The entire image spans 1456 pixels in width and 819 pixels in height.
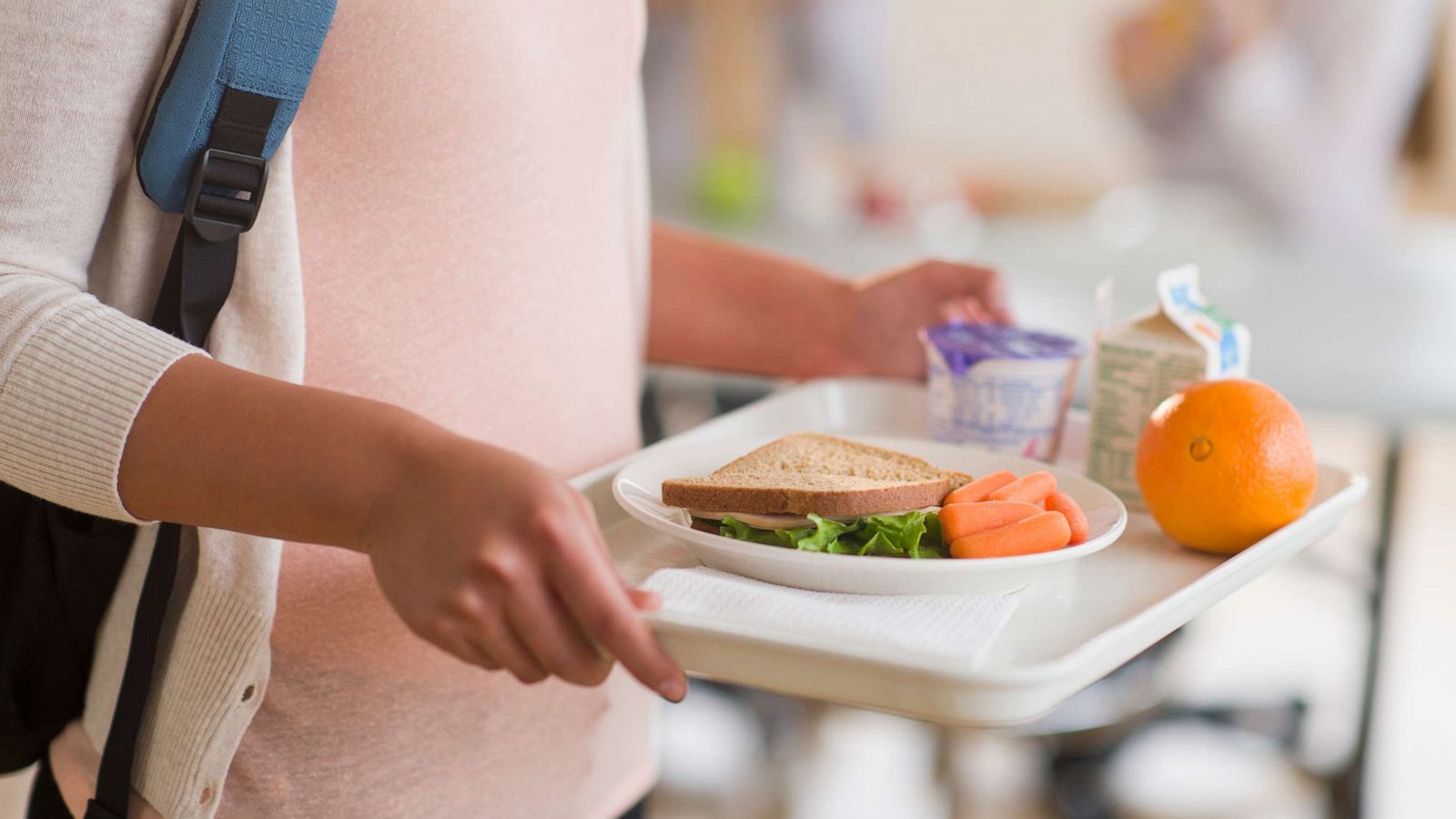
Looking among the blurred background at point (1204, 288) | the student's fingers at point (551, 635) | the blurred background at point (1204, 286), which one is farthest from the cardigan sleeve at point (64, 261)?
the blurred background at point (1204, 286)

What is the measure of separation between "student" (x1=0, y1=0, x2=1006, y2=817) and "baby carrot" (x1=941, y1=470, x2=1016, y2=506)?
264 millimetres

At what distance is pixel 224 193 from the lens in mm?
685

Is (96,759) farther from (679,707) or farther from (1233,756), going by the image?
(1233,756)

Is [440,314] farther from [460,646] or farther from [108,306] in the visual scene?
[460,646]

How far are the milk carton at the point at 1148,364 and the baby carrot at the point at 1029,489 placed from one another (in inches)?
5.6

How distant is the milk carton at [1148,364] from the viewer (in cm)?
92

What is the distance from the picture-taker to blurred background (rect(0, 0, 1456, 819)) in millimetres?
2336

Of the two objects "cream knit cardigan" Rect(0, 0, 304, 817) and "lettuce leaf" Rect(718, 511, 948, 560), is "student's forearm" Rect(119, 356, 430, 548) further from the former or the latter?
"lettuce leaf" Rect(718, 511, 948, 560)

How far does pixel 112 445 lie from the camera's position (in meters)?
0.63

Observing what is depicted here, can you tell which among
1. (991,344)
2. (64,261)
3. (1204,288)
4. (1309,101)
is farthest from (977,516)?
(1309,101)

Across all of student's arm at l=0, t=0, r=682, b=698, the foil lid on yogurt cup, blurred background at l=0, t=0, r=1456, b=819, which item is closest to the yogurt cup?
the foil lid on yogurt cup

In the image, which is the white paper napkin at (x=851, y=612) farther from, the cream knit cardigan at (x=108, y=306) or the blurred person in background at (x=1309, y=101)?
the blurred person in background at (x=1309, y=101)

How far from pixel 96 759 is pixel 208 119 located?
433 mm

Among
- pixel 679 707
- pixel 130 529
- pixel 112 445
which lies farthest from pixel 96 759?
pixel 679 707
